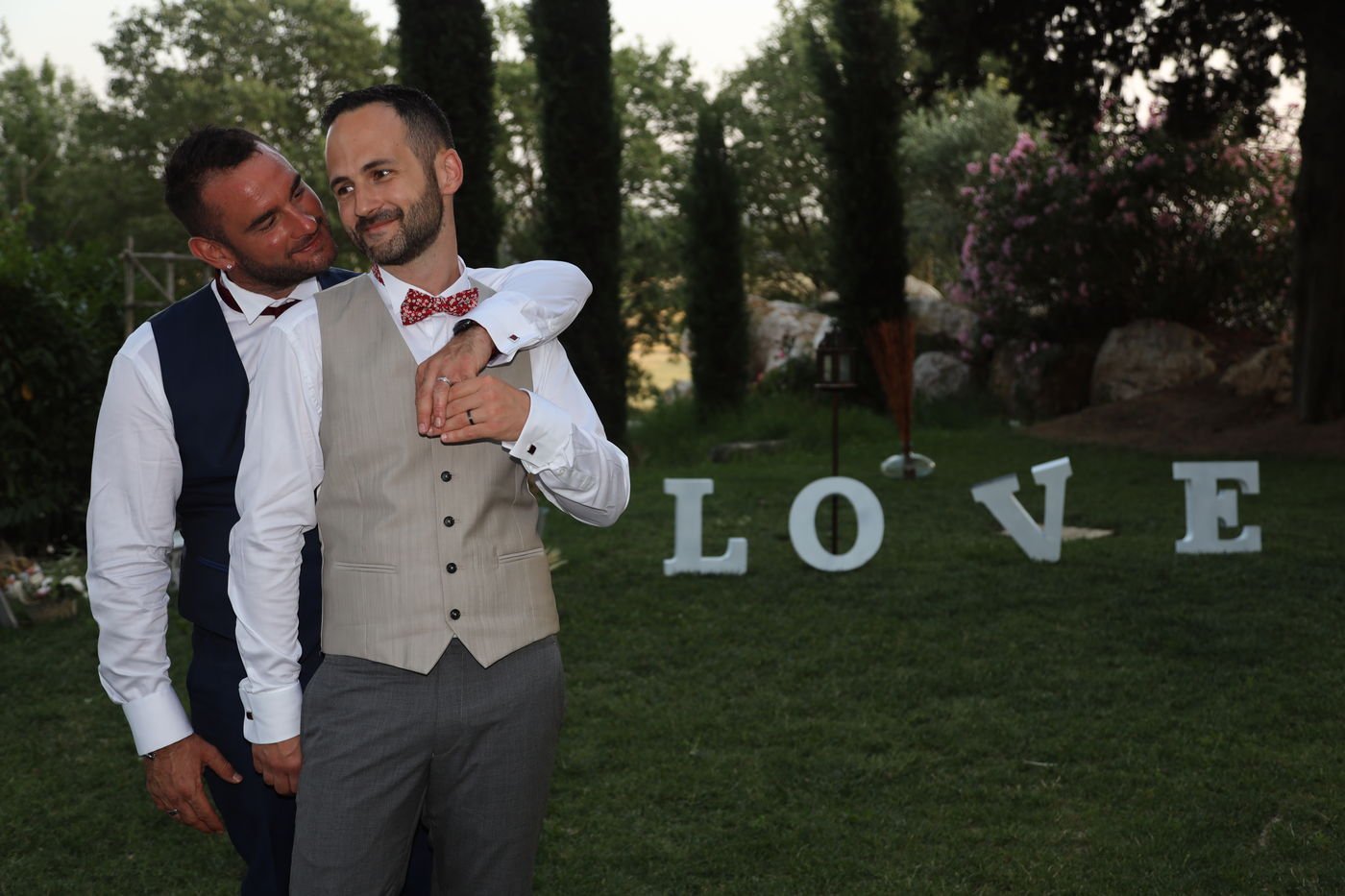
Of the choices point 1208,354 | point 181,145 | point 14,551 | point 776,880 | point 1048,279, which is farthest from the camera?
point 1048,279

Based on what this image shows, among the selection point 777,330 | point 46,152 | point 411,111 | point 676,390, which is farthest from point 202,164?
point 46,152

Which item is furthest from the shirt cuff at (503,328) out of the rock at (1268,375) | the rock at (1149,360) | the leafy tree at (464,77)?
the rock at (1149,360)

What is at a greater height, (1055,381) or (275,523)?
(1055,381)

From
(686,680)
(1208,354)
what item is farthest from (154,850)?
(1208,354)

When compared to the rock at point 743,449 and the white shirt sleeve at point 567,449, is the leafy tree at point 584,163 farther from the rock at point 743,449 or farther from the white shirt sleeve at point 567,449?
the white shirt sleeve at point 567,449

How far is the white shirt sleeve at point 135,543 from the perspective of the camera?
88.8 inches

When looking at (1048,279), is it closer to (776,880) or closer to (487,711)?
(776,880)

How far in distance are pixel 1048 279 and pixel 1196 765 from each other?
1613 centimetres

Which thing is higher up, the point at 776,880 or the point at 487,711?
the point at 487,711

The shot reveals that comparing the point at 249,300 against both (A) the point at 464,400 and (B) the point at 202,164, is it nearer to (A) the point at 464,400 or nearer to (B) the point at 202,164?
(B) the point at 202,164

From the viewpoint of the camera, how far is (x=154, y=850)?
442 cm

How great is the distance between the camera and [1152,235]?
62.0 ft

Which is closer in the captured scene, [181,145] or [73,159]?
[181,145]

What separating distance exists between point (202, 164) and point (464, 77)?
13698mm
